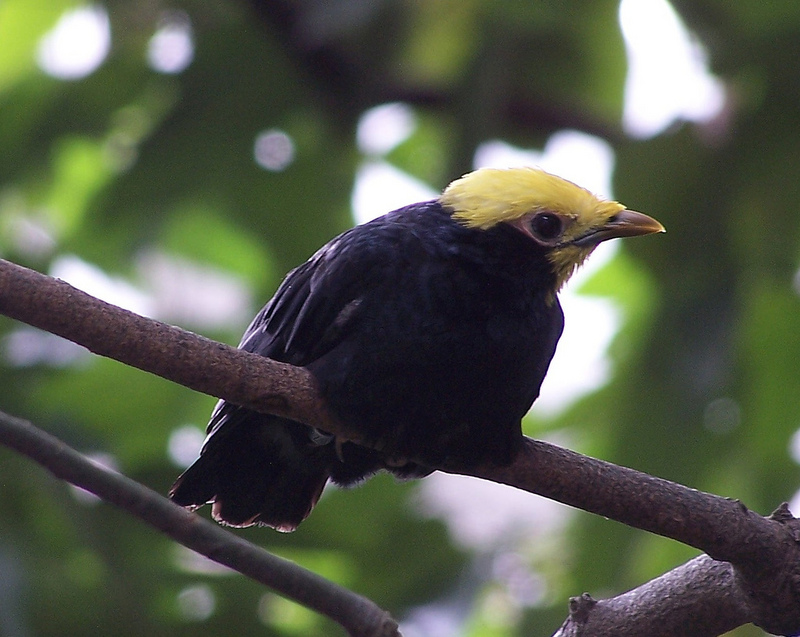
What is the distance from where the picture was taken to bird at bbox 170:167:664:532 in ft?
10.4

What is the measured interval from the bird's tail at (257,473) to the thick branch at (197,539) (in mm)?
→ 1015

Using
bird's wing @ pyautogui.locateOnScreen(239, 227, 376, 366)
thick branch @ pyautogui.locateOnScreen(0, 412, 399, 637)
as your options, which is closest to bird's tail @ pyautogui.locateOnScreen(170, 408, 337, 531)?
bird's wing @ pyautogui.locateOnScreen(239, 227, 376, 366)

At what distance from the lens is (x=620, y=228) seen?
12.3 ft

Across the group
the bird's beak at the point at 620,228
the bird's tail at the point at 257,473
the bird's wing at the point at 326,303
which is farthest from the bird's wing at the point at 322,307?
the bird's beak at the point at 620,228

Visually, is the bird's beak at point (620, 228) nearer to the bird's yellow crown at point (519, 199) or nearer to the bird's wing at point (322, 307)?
the bird's yellow crown at point (519, 199)

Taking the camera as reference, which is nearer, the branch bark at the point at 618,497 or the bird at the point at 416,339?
the branch bark at the point at 618,497

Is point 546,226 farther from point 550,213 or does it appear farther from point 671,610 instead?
point 671,610

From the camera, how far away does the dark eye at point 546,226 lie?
3.67 metres

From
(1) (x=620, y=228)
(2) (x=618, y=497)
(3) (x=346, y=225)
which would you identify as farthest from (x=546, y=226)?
(3) (x=346, y=225)

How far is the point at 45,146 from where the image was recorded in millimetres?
6605

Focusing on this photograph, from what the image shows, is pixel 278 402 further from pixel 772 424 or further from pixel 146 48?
pixel 146 48

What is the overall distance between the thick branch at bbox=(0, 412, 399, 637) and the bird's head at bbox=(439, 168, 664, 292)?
1489 mm

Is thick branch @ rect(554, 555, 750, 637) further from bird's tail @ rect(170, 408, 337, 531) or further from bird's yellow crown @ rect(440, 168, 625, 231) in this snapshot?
bird's yellow crown @ rect(440, 168, 625, 231)

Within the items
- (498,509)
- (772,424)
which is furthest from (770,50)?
(498,509)
